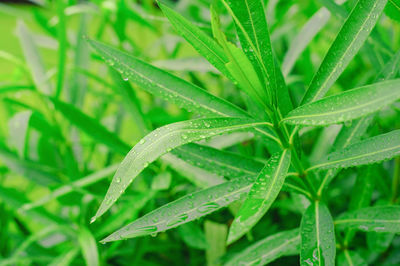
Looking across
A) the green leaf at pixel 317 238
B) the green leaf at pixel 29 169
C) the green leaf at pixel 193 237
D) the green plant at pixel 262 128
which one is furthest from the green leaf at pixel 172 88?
the green leaf at pixel 29 169

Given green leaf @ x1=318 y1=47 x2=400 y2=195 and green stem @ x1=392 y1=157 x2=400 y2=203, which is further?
green stem @ x1=392 y1=157 x2=400 y2=203

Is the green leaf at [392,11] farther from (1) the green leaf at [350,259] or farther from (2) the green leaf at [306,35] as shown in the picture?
(1) the green leaf at [350,259]

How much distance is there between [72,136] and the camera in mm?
809

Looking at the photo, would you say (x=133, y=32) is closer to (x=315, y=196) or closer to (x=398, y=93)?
(x=315, y=196)

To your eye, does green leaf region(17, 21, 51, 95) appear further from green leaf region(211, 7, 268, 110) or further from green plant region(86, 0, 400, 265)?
green leaf region(211, 7, 268, 110)

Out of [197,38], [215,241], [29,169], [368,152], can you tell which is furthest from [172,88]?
[29,169]

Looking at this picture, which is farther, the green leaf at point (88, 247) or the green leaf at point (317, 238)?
the green leaf at point (88, 247)

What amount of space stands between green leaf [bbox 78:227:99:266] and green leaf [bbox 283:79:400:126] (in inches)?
12.7

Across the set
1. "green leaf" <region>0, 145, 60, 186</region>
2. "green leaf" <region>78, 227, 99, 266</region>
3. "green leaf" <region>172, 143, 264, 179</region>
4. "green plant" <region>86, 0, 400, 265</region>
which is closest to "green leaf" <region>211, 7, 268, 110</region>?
"green plant" <region>86, 0, 400, 265</region>

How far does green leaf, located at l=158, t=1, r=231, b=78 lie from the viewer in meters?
0.34

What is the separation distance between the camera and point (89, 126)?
0.61 m

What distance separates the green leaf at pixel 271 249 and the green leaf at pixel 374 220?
0.06 m

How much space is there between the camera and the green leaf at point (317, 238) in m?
0.36

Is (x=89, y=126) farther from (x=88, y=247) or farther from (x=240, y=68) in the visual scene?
(x=240, y=68)
